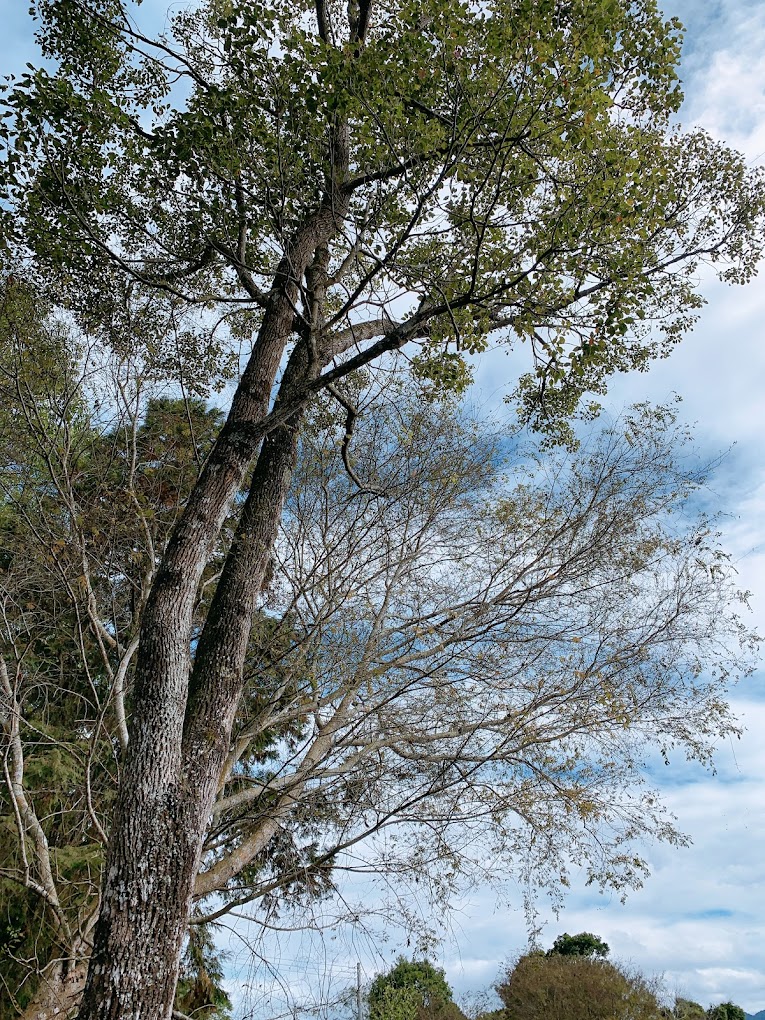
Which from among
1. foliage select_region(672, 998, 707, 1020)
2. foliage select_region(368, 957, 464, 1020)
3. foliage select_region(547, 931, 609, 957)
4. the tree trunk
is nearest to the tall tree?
the tree trunk

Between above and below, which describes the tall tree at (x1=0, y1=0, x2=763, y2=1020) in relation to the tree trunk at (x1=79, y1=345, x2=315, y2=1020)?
above

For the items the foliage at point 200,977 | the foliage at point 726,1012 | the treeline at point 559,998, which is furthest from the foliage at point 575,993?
the foliage at point 200,977

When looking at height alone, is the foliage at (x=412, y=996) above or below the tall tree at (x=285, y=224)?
below

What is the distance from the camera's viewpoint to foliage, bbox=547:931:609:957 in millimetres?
17156

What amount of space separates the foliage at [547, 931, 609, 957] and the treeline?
0.49m

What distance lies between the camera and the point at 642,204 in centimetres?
437

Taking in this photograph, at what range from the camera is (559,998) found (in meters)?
12.9

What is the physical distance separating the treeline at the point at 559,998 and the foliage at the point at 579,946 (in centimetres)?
49

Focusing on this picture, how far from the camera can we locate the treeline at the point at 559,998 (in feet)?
40.0

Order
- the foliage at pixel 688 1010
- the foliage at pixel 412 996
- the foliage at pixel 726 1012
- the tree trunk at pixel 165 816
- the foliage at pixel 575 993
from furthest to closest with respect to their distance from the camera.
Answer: the foliage at pixel 726 1012 → the foliage at pixel 688 1010 → the foliage at pixel 412 996 → the foliage at pixel 575 993 → the tree trunk at pixel 165 816

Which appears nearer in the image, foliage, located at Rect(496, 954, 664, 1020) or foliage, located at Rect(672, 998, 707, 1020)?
foliage, located at Rect(496, 954, 664, 1020)

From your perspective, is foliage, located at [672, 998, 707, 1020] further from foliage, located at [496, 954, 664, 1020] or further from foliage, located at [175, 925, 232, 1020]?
foliage, located at [175, 925, 232, 1020]

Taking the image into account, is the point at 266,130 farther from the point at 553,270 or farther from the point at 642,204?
the point at 642,204

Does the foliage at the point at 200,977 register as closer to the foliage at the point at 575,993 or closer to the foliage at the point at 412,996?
the foliage at the point at 412,996
